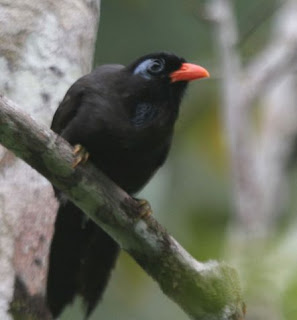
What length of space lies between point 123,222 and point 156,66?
872 millimetres

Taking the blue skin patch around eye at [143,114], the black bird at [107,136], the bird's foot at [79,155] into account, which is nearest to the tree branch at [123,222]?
the bird's foot at [79,155]

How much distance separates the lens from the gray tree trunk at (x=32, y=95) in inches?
134

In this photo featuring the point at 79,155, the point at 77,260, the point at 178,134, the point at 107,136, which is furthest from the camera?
the point at 178,134

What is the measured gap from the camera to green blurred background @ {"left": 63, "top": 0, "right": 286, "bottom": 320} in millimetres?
6254

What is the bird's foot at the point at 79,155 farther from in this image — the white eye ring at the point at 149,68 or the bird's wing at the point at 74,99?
the white eye ring at the point at 149,68

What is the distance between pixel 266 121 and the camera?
7.08 m

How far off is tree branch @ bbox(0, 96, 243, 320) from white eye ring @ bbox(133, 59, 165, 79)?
0.67 m

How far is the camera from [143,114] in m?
3.52

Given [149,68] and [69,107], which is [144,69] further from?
[69,107]

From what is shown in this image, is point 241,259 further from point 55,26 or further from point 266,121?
point 266,121

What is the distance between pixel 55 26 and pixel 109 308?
8.54 ft

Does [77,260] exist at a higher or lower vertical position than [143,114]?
lower

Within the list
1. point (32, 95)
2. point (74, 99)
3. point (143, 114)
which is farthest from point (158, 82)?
point (32, 95)

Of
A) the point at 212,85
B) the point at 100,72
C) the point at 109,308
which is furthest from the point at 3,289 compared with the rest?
the point at 212,85
